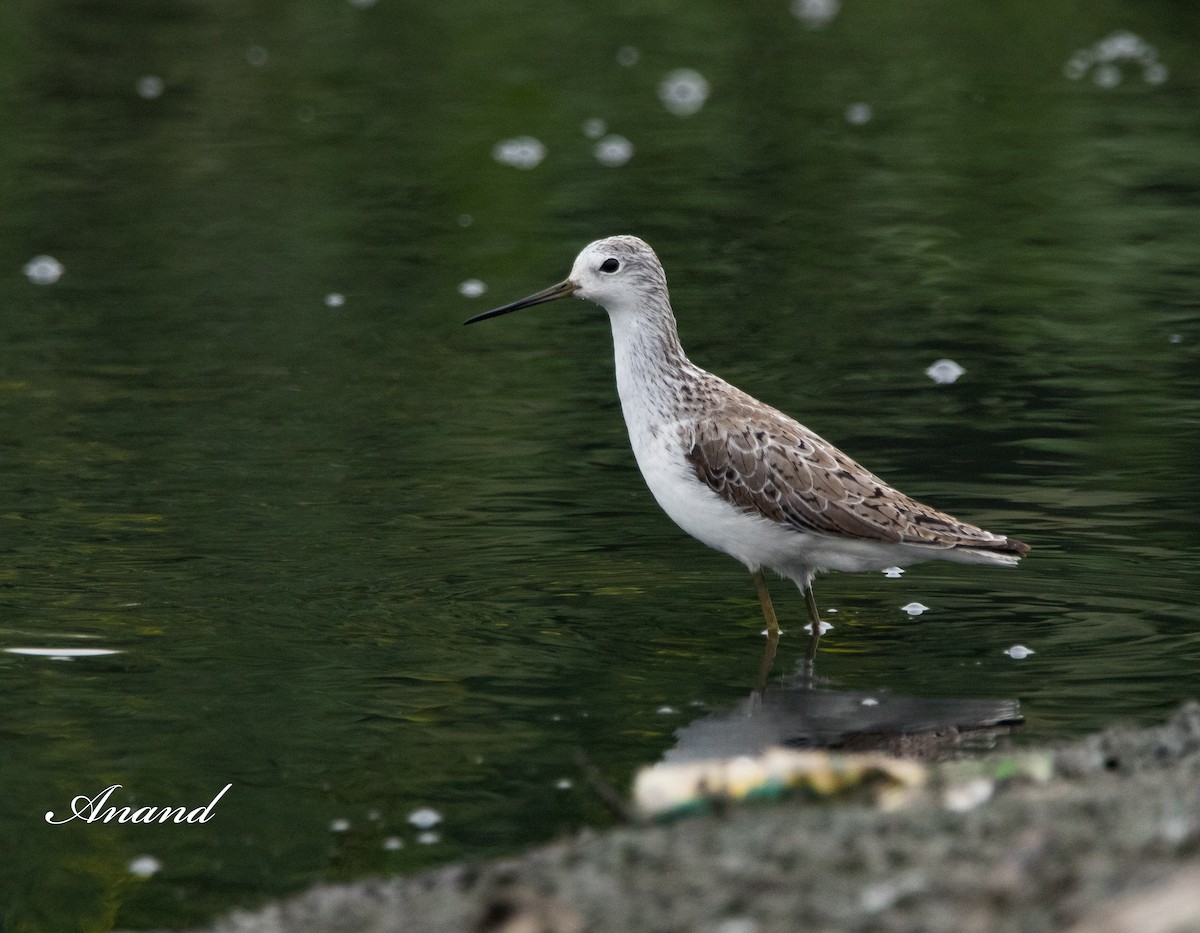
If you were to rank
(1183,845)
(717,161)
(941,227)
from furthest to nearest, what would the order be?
(717,161)
(941,227)
(1183,845)

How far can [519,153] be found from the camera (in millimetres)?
17000

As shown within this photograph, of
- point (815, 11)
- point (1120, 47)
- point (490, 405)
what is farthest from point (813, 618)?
point (815, 11)

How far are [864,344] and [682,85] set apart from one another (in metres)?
8.17

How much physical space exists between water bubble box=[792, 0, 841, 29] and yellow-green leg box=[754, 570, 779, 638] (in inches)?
630

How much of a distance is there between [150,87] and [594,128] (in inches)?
185

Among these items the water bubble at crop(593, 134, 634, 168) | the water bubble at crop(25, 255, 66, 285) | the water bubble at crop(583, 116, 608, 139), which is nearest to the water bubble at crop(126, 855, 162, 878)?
the water bubble at crop(25, 255, 66, 285)

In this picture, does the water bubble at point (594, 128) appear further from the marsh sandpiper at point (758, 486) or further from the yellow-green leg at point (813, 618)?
the yellow-green leg at point (813, 618)

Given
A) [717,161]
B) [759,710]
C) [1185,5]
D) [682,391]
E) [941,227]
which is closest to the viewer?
[759,710]

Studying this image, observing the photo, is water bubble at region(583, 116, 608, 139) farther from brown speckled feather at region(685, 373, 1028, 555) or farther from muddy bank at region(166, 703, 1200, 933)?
muddy bank at region(166, 703, 1200, 933)

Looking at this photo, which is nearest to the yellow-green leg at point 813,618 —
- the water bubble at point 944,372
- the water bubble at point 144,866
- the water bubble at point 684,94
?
the water bubble at point 144,866

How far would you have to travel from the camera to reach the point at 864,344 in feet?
39.9

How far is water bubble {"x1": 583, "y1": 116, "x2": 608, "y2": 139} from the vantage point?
18.1 meters

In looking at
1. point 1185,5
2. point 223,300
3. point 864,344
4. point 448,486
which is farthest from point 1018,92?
point 448,486

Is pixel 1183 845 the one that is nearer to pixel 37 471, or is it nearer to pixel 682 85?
pixel 37 471
